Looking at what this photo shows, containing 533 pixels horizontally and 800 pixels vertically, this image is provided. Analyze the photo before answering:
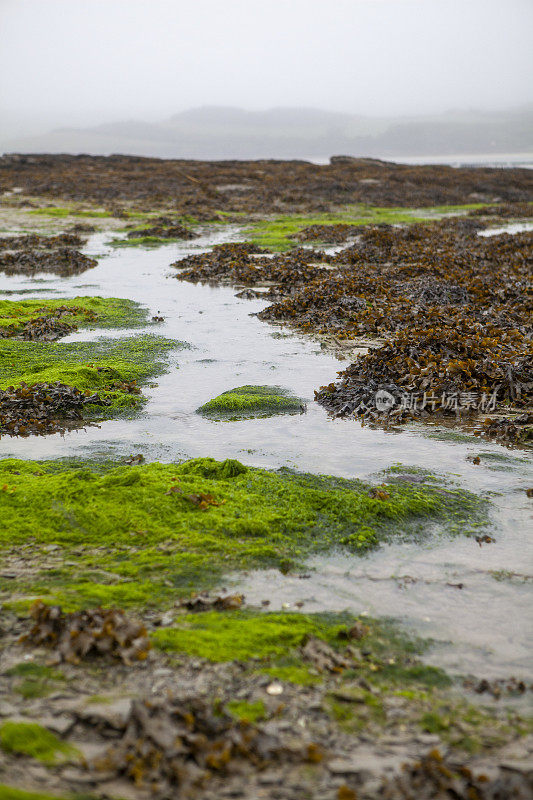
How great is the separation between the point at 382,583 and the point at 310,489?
133 cm

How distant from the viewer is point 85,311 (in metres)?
12.2

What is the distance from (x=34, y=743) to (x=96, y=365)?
6.49m

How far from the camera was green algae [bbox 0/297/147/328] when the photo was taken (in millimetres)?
11594

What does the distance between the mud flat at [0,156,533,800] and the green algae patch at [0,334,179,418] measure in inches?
2.0

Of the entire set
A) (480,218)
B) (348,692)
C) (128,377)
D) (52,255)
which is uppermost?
(480,218)

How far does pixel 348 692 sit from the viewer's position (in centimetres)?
314

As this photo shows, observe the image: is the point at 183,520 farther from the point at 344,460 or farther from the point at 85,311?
the point at 85,311

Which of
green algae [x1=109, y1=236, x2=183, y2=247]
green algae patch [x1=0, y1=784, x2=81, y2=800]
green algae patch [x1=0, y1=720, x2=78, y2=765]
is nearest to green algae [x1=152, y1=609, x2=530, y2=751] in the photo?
green algae patch [x1=0, y1=720, x2=78, y2=765]

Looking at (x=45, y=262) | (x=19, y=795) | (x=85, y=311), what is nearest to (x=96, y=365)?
(x=85, y=311)

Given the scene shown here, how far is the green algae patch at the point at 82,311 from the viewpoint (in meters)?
11.6

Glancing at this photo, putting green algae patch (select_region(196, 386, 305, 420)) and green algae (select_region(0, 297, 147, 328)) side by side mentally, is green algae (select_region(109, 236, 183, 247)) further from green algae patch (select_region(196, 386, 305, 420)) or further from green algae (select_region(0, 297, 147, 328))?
green algae patch (select_region(196, 386, 305, 420))

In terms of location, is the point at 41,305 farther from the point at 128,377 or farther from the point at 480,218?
the point at 480,218

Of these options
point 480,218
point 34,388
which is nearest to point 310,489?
point 34,388

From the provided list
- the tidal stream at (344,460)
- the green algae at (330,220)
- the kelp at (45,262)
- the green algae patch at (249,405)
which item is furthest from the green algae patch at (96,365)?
the green algae at (330,220)
